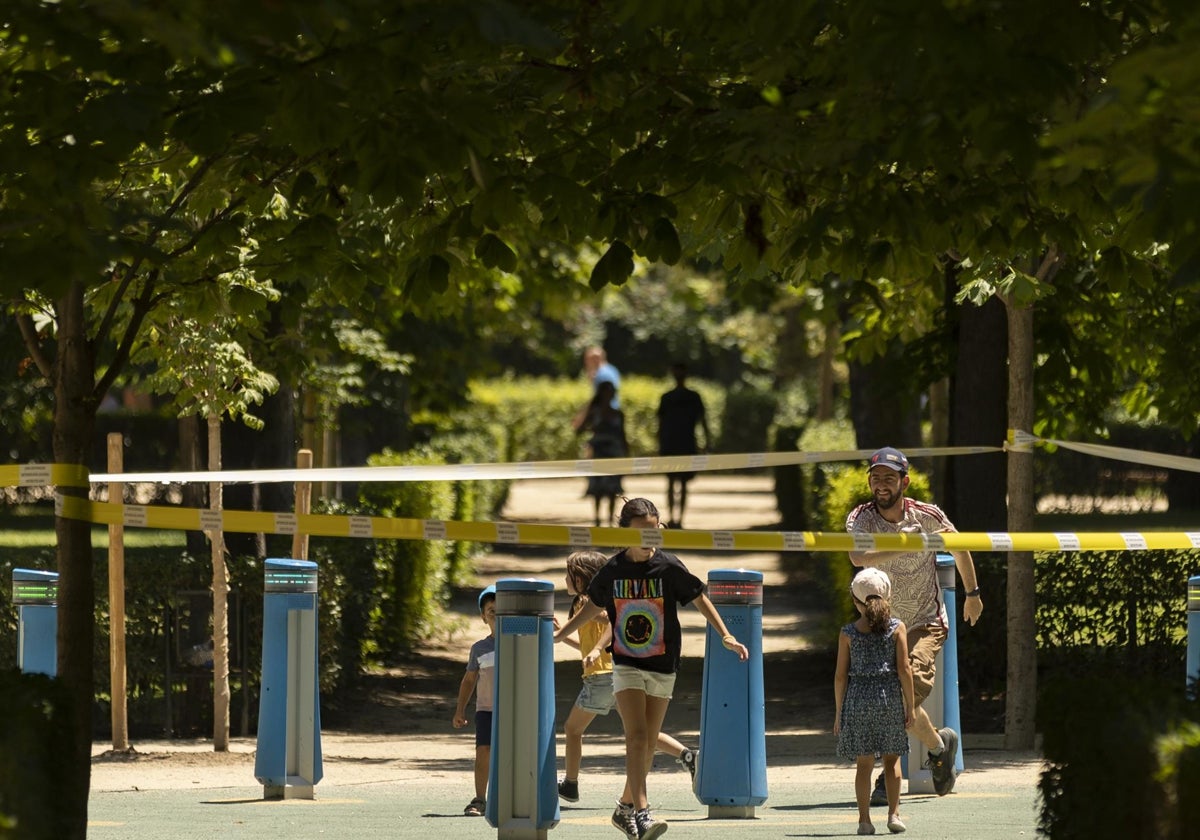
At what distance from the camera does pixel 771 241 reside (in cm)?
761

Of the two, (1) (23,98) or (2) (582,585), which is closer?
(1) (23,98)

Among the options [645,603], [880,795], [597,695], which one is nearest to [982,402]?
[880,795]

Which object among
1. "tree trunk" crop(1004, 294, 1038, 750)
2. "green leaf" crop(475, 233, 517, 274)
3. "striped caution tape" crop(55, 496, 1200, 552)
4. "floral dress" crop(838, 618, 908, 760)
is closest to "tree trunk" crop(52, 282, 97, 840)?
"striped caution tape" crop(55, 496, 1200, 552)

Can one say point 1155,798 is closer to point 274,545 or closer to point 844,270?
point 844,270

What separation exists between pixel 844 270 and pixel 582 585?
8.66 feet

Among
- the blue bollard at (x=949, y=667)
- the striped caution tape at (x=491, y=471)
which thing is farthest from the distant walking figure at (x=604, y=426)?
the blue bollard at (x=949, y=667)

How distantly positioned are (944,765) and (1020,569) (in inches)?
86.1

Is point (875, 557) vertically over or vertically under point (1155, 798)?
over

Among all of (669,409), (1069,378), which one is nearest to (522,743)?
(1069,378)

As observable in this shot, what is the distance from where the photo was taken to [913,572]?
8.70 meters

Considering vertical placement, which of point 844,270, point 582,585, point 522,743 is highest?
point 844,270

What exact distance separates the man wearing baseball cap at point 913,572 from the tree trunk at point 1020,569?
6.01ft

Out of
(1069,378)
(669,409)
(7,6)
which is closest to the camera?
(7,6)

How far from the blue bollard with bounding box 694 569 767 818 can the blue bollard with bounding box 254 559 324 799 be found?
1.90 meters
